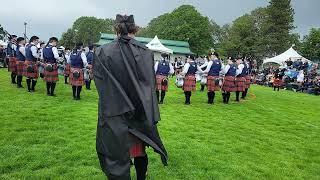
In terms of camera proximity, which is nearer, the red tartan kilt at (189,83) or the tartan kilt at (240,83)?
the red tartan kilt at (189,83)

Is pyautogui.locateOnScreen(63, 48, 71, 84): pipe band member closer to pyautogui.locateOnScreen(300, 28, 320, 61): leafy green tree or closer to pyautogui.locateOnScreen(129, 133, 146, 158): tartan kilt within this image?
pyautogui.locateOnScreen(129, 133, 146, 158): tartan kilt

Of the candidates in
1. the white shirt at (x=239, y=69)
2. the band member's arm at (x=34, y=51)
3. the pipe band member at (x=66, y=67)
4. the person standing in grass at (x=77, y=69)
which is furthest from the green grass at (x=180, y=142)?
the pipe band member at (x=66, y=67)

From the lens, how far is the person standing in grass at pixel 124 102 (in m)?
4.37

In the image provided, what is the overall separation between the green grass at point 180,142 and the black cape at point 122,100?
1.50m

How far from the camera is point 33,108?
36.8ft

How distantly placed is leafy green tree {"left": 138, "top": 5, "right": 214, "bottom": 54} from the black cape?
70954mm

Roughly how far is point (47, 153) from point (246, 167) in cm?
310

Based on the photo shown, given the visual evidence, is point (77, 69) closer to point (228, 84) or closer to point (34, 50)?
point (34, 50)

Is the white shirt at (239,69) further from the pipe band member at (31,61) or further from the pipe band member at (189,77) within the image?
the pipe band member at (31,61)

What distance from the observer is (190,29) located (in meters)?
75.2

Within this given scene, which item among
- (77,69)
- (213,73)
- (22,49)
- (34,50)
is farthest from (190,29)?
(77,69)

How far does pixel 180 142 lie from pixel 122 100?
3.92 meters

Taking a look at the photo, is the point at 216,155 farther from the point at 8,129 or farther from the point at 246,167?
the point at 8,129

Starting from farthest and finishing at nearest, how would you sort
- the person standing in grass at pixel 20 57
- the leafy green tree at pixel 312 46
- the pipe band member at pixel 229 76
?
1. the leafy green tree at pixel 312 46
2. the pipe band member at pixel 229 76
3. the person standing in grass at pixel 20 57
